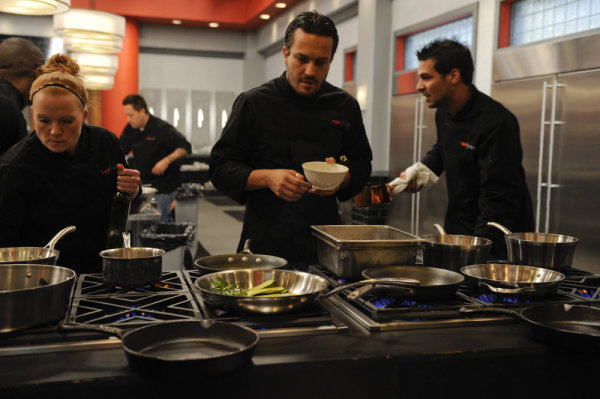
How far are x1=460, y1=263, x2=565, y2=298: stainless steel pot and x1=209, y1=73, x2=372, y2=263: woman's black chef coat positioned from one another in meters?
0.77

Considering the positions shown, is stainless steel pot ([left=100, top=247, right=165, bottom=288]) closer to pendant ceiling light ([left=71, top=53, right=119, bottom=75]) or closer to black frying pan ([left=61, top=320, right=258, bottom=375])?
black frying pan ([left=61, top=320, right=258, bottom=375])

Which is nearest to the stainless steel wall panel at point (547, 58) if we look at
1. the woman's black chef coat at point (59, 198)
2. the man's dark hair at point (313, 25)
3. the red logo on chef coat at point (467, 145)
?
the red logo on chef coat at point (467, 145)

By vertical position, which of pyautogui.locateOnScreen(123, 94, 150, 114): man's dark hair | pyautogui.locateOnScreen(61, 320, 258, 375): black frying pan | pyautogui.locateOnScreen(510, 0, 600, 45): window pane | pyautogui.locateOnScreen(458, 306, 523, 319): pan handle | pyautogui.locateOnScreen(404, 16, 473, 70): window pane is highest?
pyautogui.locateOnScreen(404, 16, 473, 70): window pane

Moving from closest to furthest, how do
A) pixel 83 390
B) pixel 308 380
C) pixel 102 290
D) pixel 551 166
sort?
pixel 83 390 → pixel 308 380 → pixel 102 290 → pixel 551 166

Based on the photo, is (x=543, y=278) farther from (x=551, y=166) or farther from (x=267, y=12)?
(x=267, y=12)

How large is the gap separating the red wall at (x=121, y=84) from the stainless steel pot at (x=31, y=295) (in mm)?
9668

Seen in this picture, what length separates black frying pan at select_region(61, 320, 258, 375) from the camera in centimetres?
94

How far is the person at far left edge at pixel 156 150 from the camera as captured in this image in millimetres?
6027

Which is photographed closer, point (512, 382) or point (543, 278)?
point (512, 382)

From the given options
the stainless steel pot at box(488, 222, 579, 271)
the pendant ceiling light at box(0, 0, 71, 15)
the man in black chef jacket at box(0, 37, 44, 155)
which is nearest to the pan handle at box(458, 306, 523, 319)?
the stainless steel pot at box(488, 222, 579, 271)

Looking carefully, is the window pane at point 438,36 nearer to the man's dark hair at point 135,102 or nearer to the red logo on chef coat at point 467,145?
the red logo on chef coat at point 467,145

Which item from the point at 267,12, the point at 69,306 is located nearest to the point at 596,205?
the point at 69,306

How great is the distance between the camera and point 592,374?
1182 mm

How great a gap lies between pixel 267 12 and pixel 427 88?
305 inches
